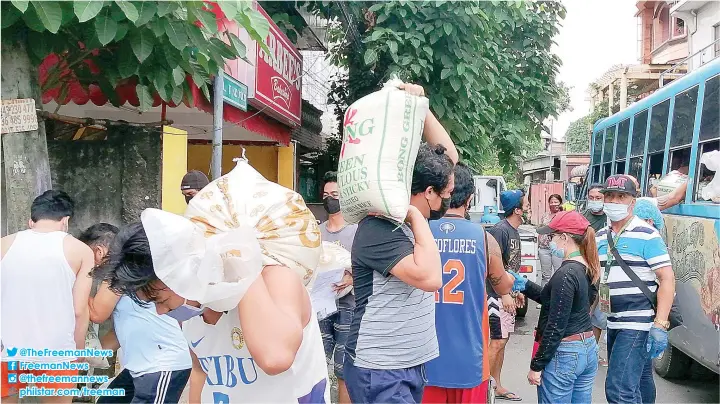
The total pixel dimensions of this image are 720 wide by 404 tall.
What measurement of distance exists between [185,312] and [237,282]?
35 cm

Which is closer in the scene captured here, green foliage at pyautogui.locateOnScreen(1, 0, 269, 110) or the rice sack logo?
the rice sack logo

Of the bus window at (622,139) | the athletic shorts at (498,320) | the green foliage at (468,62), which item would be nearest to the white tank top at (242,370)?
the athletic shorts at (498,320)

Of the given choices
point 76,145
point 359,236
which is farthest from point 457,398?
point 76,145

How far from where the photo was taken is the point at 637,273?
3.98m

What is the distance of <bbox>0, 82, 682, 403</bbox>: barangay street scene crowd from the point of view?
1635 mm

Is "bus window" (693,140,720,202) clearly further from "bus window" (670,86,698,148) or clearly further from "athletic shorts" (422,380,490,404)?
"athletic shorts" (422,380,490,404)

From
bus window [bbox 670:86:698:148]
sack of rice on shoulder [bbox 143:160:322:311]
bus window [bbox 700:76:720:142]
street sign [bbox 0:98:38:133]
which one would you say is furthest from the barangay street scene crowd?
bus window [bbox 670:86:698:148]

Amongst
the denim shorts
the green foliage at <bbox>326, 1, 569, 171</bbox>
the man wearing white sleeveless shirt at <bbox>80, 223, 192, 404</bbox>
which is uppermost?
the green foliage at <bbox>326, 1, 569, 171</bbox>

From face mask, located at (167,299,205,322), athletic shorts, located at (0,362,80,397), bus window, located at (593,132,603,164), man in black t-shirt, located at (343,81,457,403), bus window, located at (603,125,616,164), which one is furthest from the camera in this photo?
bus window, located at (593,132,603,164)

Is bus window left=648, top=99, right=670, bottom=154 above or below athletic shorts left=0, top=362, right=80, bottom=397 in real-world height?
above

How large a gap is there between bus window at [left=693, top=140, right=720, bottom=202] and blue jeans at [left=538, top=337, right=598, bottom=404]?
2.68m

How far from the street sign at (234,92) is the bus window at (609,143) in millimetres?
6422

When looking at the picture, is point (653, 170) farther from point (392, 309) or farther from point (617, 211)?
point (392, 309)

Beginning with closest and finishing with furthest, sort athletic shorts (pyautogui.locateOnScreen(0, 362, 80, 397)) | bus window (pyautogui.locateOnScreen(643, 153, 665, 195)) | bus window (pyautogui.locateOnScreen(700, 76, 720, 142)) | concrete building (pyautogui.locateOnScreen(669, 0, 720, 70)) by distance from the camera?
1. athletic shorts (pyautogui.locateOnScreen(0, 362, 80, 397))
2. bus window (pyautogui.locateOnScreen(700, 76, 720, 142))
3. bus window (pyautogui.locateOnScreen(643, 153, 665, 195))
4. concrete building (pyautogui.locateOnScreen(669, 0, 720, 70))
